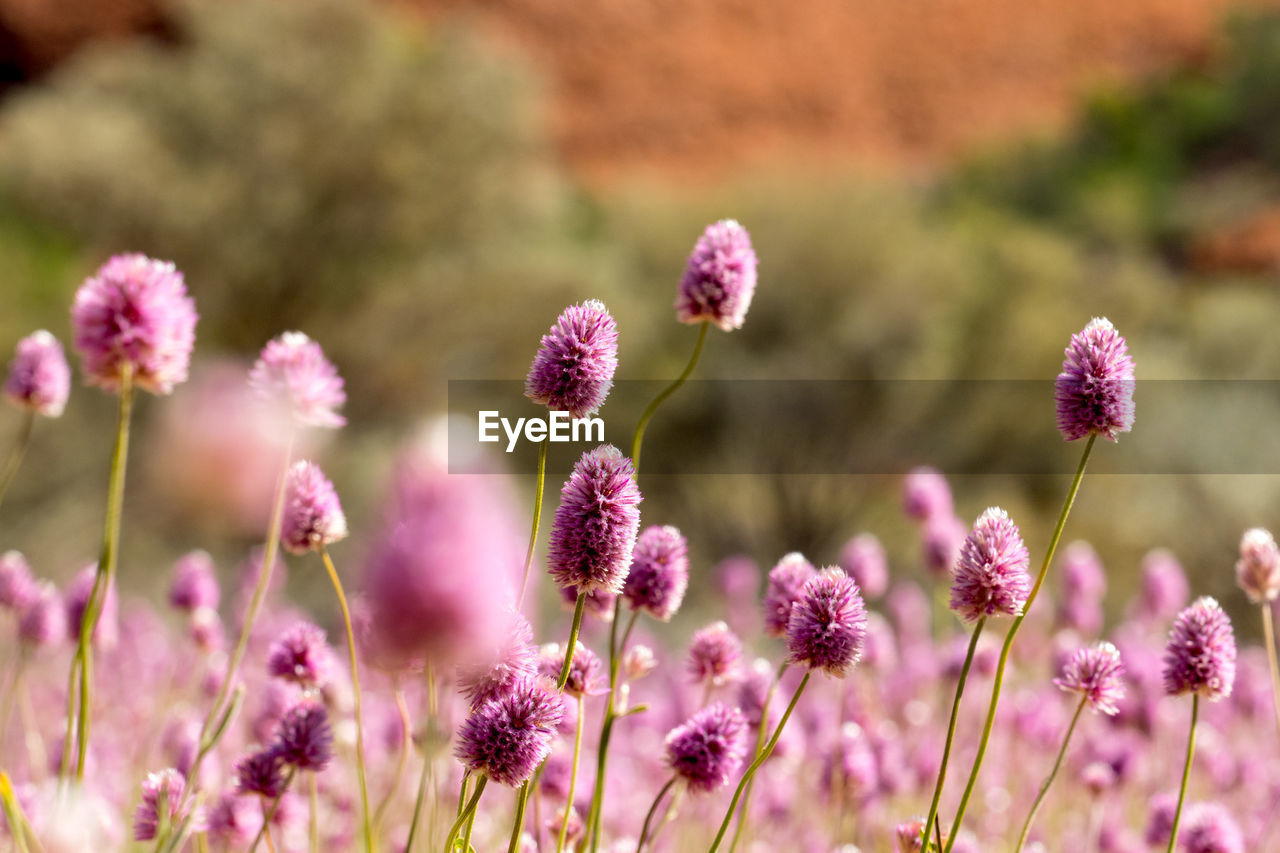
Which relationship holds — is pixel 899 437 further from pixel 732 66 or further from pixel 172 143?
pixel 732 66

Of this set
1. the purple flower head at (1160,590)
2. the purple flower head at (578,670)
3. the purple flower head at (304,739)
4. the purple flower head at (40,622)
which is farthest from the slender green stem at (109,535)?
the purple flower head at (1160,590)

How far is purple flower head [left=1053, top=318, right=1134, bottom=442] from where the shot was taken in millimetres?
1436

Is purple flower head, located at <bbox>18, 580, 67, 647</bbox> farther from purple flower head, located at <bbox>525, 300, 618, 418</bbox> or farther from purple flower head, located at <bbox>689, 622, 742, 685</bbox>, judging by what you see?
purple flower head, located at <bbox>525, 300, 618, 418</bbox>

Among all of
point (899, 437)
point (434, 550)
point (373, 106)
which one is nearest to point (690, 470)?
point (899, 437)

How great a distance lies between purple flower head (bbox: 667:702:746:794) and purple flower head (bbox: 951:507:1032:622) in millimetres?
397

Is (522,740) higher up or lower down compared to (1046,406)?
lower down

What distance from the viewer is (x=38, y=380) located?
1812mm

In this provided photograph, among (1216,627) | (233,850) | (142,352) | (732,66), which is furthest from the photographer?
Result: (732,66)

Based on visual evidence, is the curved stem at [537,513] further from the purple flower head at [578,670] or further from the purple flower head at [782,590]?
the purple flower head at [782,590]

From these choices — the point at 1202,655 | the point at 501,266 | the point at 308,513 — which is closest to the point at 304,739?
the point at 308,513

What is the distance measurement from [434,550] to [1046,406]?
17035 mm

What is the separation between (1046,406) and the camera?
16.6 m

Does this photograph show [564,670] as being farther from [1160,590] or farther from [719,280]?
[1160,590]

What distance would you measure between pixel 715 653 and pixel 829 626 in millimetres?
516
